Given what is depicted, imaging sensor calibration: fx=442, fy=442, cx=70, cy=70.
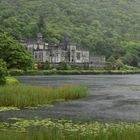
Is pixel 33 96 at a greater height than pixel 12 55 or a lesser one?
lesser

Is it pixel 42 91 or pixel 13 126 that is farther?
pixel 42 91

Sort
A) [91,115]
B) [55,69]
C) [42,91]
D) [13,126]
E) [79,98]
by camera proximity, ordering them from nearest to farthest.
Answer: [13,126], [91,115], [42,91], [79,98], [55,69]

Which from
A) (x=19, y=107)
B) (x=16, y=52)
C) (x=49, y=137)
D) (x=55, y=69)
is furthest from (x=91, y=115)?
(x=55, y=69)

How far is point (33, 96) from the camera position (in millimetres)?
34156

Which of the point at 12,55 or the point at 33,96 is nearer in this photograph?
the point at 33,96

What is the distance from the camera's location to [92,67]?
193500 mm

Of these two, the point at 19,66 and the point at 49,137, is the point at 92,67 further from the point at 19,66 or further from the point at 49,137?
the point at 49,137

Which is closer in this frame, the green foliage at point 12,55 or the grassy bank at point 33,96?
the grassy bank at point 33,96

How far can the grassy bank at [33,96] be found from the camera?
3178 cm

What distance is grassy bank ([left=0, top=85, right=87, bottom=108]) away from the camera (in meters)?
31.8

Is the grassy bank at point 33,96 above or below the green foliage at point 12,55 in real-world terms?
below

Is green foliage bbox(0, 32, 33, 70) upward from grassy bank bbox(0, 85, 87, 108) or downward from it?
upward

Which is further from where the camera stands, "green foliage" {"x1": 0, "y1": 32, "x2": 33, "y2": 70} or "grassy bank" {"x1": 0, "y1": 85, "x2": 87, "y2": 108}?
"green foliage" {"x1": 0, "y1": 32, "x2": 33, "y2": 70}

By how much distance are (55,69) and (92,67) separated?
3464cm
